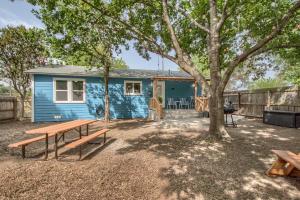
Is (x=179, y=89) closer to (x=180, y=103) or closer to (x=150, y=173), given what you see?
(x=180, y=103)

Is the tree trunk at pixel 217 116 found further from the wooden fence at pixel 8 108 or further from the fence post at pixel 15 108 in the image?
the fence post at pixel 15 108

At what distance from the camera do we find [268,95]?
39.4 feet

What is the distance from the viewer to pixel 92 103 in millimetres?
12766

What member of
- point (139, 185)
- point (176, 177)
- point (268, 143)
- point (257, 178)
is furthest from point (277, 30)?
point (139, 185)

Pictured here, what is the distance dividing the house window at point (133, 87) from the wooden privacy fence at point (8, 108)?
24.7 ft

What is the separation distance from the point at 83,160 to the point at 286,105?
1130 centimetres

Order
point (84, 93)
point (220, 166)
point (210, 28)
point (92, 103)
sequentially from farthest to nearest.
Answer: point (92, 103)
point (84, 93)
point (210, 28)
point (220, 166)

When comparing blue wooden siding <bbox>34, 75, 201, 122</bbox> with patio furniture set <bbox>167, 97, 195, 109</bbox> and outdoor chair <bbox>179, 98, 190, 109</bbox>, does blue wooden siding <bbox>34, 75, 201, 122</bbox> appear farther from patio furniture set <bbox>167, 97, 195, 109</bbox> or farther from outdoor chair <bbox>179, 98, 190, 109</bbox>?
outdoor chair <bbox>179, 98, 190, 109</bbox>

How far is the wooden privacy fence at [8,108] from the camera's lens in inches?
459

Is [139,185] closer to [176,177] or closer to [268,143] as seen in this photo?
[176,177]

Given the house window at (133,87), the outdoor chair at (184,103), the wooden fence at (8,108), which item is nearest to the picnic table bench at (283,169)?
the house window at (133,87)

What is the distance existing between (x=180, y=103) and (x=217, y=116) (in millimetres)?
9449

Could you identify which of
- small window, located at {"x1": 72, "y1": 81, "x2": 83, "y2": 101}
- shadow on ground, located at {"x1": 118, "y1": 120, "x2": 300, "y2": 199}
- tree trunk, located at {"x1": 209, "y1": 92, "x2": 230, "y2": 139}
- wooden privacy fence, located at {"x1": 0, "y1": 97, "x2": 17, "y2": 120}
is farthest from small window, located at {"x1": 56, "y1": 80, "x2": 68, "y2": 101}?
tree trunk, located at {"x1": 209, "y1": 92, "x2": 230, "y2": 139}

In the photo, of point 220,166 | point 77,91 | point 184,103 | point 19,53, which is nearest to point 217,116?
point 220,166
